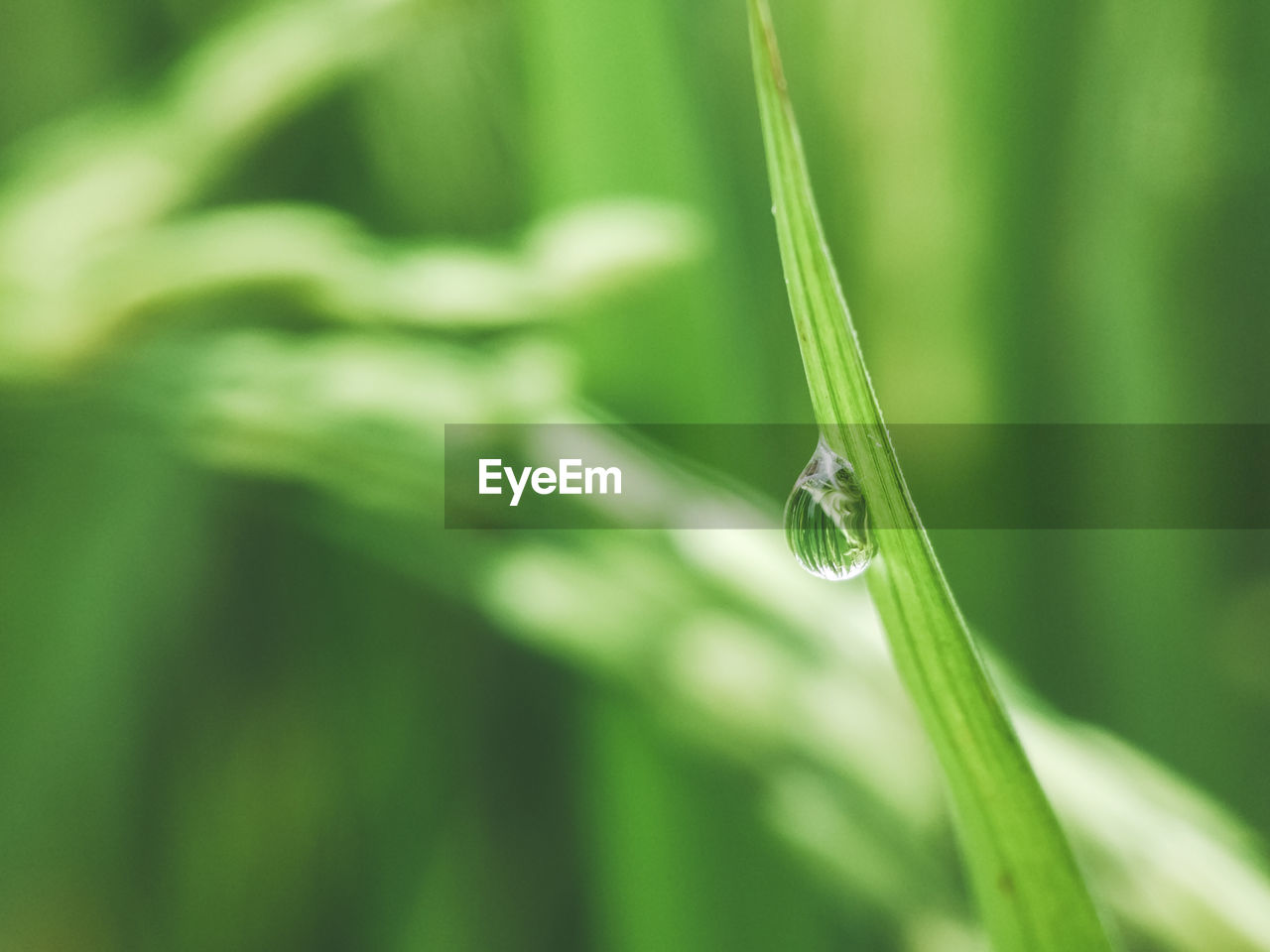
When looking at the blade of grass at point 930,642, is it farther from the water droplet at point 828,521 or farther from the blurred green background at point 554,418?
the blurred green background at point 554,418

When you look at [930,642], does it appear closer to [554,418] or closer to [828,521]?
[828,521]

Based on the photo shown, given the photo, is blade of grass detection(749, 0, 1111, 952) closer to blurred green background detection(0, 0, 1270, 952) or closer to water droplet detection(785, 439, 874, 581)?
water droplet detection(785, 439, 874, 581)

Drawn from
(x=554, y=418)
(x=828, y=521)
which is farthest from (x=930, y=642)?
(x=554, y=418)

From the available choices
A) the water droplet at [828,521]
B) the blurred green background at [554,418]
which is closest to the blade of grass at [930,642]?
the water droplet at [828,521]

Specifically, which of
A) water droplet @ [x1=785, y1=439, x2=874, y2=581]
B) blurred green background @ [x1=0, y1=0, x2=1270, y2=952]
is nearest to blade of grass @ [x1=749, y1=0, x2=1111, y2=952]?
water droplet @ [x1=785, y1=439, x2=874, y2=581]

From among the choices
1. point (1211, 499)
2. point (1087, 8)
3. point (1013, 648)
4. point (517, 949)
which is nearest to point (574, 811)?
point (517, 949)

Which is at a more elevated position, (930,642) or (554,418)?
(554,418)
